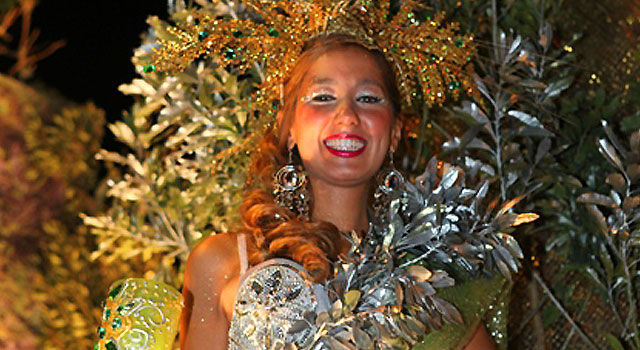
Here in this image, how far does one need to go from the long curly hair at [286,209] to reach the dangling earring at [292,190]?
0.03 meters

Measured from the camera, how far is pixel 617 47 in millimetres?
2951

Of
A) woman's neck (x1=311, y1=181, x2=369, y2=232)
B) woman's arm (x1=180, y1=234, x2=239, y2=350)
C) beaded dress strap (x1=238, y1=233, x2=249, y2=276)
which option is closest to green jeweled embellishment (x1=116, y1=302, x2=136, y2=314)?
woman's arm (x1=180, y1=234, x2=239, y2=350)

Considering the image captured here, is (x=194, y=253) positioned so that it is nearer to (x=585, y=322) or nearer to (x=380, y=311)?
(x=380, y=311)

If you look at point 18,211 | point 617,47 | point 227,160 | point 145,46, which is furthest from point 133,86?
point 18,211

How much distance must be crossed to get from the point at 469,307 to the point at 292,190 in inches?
21.3

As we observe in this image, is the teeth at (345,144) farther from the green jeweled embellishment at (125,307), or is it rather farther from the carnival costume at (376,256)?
the green jeweled embellishment at (125,307)

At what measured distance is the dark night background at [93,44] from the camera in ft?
15.3

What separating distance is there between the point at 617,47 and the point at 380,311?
59.6 inches

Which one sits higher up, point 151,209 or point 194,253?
point 194,253

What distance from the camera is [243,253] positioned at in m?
2.21

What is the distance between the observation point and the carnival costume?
1933mm

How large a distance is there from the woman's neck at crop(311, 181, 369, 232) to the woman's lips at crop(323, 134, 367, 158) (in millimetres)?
127

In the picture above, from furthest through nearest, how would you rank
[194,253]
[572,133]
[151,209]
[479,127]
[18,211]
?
[18,211], [151,209], [572,133], [479,127], [194,253]

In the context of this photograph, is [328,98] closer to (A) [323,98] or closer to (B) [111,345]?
(A) [323,98]
